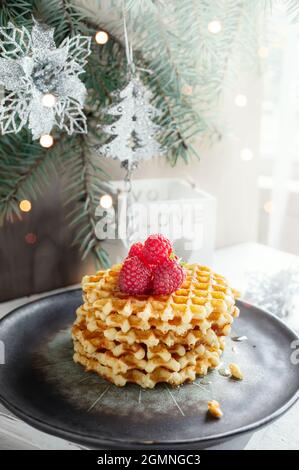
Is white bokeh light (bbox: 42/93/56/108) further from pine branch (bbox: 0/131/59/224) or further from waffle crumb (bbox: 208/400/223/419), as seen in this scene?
waffle crumb (bbox: 208/400/223/419)

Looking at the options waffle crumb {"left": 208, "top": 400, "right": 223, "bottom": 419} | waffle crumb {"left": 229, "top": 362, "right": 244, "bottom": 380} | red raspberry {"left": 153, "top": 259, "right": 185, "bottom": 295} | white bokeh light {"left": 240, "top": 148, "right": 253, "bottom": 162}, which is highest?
white bokeh light {"left": 240, "top": 148, "right": 253, "bottom": 162}

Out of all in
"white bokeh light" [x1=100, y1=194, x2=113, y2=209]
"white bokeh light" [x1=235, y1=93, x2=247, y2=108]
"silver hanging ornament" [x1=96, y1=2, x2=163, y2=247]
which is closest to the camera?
"silver hanging ornament" [x1=96, y1=2, x2=163, y2=247]

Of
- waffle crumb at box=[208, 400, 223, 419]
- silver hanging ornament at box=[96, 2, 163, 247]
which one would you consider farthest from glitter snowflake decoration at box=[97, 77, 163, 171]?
waffle crumb at box=[208, 400, 223, 419]

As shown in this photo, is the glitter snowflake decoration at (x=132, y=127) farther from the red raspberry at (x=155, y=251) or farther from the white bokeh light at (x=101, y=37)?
the red raspberry at (x=155, y=251)

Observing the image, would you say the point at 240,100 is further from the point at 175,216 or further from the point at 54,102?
the point at 54,102

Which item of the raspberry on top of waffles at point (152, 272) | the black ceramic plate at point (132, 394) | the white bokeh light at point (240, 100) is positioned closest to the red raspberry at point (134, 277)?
the raspberry on top of waffles at point (152, 272)
